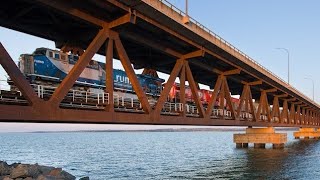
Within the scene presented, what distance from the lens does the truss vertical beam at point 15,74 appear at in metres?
14.8

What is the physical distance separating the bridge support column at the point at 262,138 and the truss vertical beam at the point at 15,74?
59044mm

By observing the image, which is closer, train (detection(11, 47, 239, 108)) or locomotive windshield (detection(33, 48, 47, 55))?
train (detection(11, 47, 239, 108))

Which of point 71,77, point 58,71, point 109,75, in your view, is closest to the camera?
point 71,77

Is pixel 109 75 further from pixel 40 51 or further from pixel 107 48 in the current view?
pixel 40 51

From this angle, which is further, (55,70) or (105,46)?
(105,46)

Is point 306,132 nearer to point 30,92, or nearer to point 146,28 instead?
point 146,28

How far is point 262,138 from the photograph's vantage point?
68.4 meters

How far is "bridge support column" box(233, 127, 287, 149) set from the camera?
222 ft

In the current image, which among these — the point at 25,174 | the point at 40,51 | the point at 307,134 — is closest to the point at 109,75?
the point at 40,51

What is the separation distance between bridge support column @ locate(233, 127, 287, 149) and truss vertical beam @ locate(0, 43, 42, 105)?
5904 cm

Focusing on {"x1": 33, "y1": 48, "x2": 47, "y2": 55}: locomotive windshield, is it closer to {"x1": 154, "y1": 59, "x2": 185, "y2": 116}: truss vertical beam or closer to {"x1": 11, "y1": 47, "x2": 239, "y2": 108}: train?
{"x1": 11, "y1": 47, "x2": 239, "y2": 108}: train

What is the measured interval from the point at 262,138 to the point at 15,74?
6038 cm

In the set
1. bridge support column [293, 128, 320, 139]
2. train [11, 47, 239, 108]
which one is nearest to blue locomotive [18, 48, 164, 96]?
train [11, 47, 239, 108]

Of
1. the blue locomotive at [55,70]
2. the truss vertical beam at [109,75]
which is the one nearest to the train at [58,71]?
the blue locomotive at [55,70]
